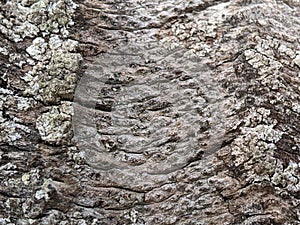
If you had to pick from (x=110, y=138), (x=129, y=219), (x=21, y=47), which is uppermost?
(x=21, y=47)

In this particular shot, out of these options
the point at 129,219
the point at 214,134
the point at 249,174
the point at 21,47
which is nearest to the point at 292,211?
the point at 249,174

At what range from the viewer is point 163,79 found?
107 centimetres

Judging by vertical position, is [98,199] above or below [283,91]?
below

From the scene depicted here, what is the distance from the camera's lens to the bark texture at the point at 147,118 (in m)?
0.94

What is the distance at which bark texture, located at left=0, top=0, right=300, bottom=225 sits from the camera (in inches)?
36.9

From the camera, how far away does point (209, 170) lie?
3.18ft

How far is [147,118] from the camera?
1029 millimetres

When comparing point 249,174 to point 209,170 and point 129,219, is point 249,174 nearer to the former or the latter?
point 209,170

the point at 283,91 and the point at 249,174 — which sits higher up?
the point at 283,91

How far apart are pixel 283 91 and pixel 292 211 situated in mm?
274

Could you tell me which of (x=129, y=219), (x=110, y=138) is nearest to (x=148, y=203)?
(x=129, y=219)

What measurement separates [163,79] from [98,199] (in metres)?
0.32

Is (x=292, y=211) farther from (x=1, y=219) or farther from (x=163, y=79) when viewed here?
(x=1, y=219)

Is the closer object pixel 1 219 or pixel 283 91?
pixel 1 219
